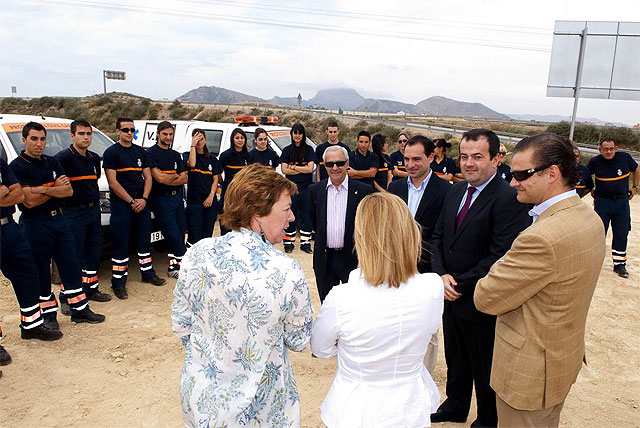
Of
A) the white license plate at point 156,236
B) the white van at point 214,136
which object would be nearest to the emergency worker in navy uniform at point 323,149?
the white van at point 214,136

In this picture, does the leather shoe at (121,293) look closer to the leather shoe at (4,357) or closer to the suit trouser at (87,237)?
the suit trouser at (87,237)

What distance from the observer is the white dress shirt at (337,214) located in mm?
4078

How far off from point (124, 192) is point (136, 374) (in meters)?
2.46

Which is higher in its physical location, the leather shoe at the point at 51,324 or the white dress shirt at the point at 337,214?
the white dress shirt at the point at 337,214

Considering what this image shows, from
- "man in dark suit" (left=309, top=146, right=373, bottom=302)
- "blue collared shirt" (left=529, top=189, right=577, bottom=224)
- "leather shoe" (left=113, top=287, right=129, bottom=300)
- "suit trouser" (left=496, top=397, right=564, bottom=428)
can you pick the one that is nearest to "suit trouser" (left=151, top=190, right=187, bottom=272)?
"leather shoe" (left=113, top=287, right=129, bottom=300)

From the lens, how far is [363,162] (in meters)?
7.92

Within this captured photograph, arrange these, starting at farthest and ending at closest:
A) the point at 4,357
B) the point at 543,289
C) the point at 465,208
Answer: the point at 4,357, the point at 465,208, the point at 543,289

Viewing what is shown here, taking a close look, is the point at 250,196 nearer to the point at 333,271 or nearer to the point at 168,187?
the point at 333,271

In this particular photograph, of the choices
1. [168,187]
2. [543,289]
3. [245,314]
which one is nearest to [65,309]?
[168,187]

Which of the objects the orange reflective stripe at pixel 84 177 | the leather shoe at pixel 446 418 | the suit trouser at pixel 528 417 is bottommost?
the leather shoe at pixel 446 418

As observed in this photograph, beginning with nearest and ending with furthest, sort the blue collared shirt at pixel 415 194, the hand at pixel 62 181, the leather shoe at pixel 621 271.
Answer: the blue collared shirt at pixel 415 194, the hand at pixel 62 181, the leather shoe at pixel 621 271

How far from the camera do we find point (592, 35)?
28.2 feet

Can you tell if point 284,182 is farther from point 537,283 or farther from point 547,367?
point 547,367

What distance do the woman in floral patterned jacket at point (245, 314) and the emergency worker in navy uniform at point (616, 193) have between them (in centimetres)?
689
